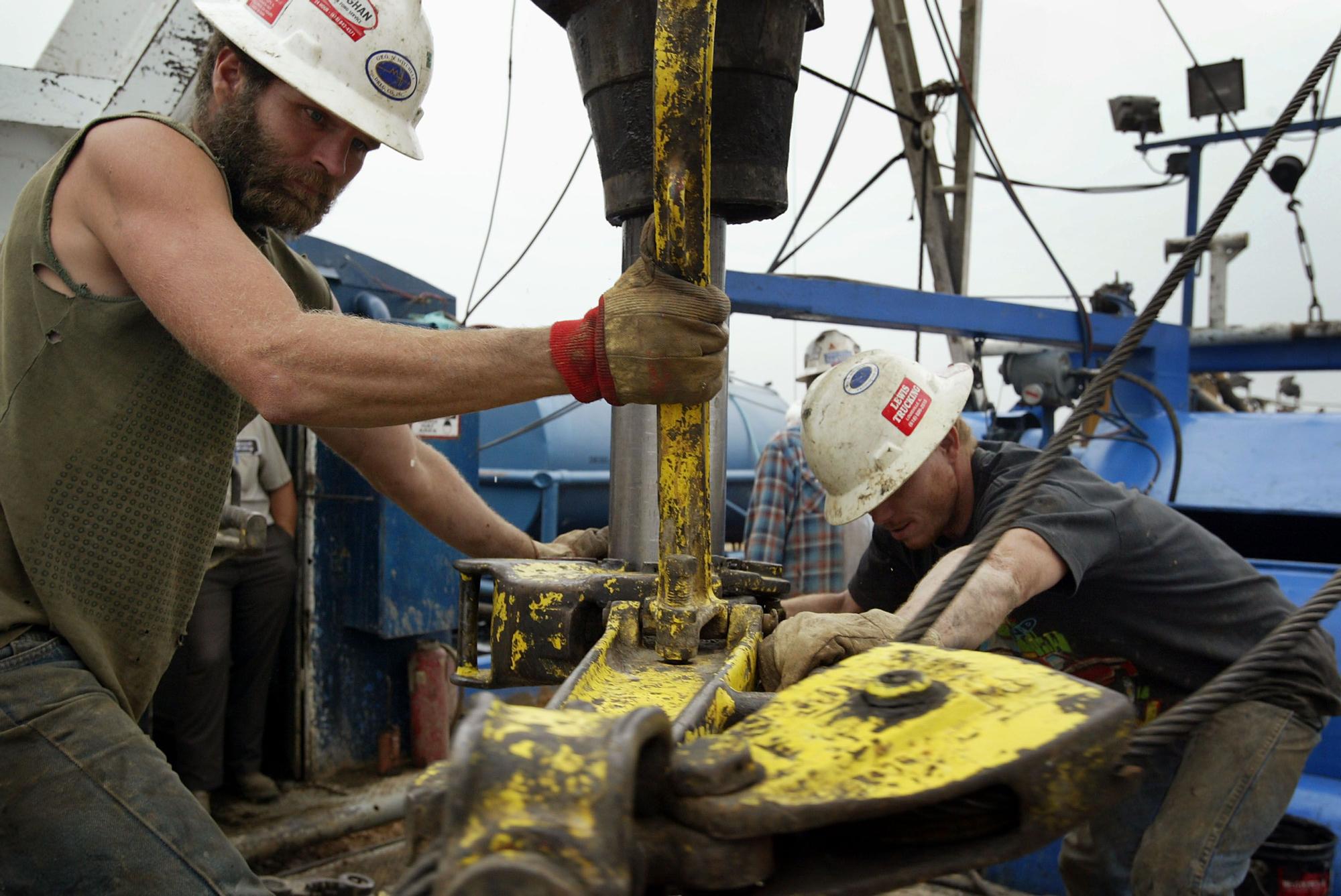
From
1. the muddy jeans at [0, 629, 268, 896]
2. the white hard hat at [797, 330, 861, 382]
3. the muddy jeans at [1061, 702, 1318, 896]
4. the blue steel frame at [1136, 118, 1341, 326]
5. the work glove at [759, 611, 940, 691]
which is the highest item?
the blue steel frame at [1136, 118, 1341, 326]

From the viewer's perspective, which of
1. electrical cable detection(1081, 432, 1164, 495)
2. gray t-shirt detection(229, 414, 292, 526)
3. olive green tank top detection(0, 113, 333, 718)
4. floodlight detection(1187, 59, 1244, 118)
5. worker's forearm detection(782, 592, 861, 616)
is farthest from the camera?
floodlight detection(1187, 59, 1244, 118)

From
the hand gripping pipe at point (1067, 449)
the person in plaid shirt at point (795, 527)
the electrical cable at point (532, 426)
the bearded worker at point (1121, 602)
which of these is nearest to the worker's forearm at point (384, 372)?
the hand gripping pipe at point (1067, 449)

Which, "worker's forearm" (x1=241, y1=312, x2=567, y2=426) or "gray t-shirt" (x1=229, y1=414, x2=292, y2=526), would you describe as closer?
"worker's forearm" (x1=241, y1=312, x2=567, y2=426)

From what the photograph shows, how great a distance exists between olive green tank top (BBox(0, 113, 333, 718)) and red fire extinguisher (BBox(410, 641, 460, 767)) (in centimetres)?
257

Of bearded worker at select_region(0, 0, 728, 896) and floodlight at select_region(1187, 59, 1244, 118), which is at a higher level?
floodlight at select_region(1187, 59, 1244, 118)

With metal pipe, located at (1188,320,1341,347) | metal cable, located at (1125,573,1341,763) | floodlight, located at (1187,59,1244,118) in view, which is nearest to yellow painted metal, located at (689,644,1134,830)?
metal cable, located at (1125,573,1341,763)

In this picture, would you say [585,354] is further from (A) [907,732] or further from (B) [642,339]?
(A) [907,732]

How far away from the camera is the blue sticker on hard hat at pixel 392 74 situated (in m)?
1.73

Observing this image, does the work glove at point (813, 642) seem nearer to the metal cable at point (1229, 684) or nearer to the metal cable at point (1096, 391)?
the metal cable at point (1096, 391)

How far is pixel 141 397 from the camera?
1480 millimetres

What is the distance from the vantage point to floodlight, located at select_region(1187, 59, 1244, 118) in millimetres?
5496

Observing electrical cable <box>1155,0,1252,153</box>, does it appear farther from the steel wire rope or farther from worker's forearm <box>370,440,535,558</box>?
worker's forearm <box>370,440,535,558</box>

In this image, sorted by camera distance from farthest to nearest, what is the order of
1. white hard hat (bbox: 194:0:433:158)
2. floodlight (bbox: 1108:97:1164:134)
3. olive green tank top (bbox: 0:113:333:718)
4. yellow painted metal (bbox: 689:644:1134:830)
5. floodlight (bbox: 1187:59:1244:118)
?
floodlight (bbox: 1108:97:1164:134)
floodlight (bbox: 1187:59:1244:118)
white hard hat (bbox: 194:0:433:158)
olive green tank top (bbox: 0:113:333:718)
yellow painted metal (bbox: 689:644:1134:830)

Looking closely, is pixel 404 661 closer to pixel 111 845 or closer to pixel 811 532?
pixel 811 532
